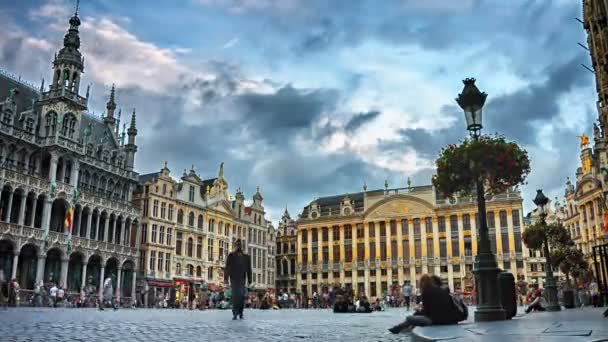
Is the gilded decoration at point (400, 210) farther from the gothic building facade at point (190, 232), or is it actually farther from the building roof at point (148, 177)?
the building roof at point (148, 177)

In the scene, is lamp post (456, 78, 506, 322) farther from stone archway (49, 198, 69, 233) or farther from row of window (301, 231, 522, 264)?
row of window (301, 231, 522, 264)

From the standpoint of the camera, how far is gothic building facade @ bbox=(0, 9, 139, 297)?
41.6 metres

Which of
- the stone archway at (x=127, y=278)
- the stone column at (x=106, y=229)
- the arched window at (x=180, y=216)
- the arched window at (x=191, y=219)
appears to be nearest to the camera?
the stone column at (x=106, y=229)

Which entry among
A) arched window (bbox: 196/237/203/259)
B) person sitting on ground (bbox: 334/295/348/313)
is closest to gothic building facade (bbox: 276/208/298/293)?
arched window (bbox: 196/237/203/259)

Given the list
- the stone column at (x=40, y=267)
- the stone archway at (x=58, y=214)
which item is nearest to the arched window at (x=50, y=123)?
the stone archway at (x=58, y=214)

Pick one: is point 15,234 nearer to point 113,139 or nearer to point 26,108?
point 26,108

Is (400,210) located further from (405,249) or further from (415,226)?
(405,249)

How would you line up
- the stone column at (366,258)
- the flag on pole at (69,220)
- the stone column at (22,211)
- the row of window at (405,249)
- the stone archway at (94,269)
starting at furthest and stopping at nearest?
the stone column at (366,258) → the row of window at (405,249) → the stone archway at (94,269) → the flag on pole at (69,220) → the stone column at (22,211)

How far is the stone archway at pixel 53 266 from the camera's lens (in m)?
43.9

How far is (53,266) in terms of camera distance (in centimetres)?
4466

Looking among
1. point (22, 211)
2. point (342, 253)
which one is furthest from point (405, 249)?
point (22, 211)

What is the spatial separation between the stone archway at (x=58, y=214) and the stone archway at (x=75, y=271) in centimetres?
267

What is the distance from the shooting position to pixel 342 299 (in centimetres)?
2736

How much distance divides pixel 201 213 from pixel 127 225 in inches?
530
